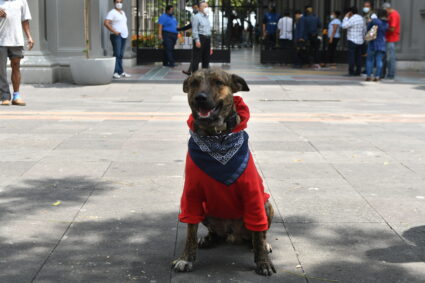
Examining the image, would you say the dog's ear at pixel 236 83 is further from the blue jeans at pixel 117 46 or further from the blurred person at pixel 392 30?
the blurred person at pixel 392 30

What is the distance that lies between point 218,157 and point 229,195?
23 centimetres

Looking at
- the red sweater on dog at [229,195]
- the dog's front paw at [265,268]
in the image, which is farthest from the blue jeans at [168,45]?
the dog's front paw at [265,268]

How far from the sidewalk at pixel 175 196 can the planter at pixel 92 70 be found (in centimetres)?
419

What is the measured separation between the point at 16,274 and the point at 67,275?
28 centimetres

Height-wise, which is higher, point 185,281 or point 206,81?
point 206,81

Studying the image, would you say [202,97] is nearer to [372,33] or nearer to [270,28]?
[372,33]

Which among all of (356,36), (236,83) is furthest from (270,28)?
(236,83)

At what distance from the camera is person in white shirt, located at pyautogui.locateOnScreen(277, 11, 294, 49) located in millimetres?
20719

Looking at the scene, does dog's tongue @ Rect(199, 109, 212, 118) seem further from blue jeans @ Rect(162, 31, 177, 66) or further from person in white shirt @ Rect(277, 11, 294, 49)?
person in white shirt @ Rect(277, 11, 294, 49)

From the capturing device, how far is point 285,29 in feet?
68.7

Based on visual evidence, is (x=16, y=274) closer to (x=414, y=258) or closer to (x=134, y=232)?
(x=134, y=232)

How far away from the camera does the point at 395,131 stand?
8516 millimetres

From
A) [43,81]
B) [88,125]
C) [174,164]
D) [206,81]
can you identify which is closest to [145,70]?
[43,81]

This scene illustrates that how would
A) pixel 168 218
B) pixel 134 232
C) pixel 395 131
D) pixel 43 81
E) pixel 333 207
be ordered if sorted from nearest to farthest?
pixel 134 232 < pixel 168 218 < pixel 333 207 < pixel 395 131 < pixel 43 81
